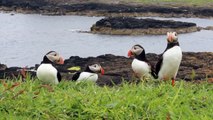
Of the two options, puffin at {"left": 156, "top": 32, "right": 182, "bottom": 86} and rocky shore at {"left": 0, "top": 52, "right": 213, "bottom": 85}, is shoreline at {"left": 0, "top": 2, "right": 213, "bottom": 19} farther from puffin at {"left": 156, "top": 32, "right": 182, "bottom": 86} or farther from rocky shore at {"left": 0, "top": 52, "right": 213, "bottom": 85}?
puffin at {"left": 156, "top": 32, "right": 182, "bottom": 86}

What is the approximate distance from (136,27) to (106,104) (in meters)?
41.2

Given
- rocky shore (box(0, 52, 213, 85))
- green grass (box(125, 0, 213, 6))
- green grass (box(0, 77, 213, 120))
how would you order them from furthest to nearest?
green grass (box(125, 0, 213, 6))
rocky shore (box(0, 52, 213, 85))
green grass (box(0, 77, 213, 120))

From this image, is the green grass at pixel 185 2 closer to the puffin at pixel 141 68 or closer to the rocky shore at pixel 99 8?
the rocky shore at pixel 99 8

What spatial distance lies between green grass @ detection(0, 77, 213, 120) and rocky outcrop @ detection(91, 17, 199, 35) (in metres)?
39.4

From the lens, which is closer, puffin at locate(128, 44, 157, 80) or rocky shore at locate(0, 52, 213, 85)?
puffin at locate(128, 44, 157, 80)

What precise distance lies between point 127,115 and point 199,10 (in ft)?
184

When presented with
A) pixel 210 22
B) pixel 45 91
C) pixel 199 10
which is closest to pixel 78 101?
pixel 45 91

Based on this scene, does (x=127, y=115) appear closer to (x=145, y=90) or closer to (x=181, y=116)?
(x=181, y=116)

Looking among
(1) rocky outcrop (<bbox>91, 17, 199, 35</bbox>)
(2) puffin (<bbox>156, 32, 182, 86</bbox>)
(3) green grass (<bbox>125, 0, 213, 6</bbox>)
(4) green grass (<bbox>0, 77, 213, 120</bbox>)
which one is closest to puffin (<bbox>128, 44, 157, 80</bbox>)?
(2) puffin (<bbox>156, 32, 182, 86</bbox>)

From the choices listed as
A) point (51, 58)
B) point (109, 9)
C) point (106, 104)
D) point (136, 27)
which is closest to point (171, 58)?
point (51, 58)

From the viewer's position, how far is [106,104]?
7105 millimetres

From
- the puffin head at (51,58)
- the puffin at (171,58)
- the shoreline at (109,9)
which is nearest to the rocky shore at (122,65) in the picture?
the puffin head at (51,58)

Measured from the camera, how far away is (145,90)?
26.1ft

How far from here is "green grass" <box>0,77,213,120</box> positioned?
6898 mm
